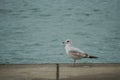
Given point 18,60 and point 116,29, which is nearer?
point 18,60

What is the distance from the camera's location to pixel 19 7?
26859 mm

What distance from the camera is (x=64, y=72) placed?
6.60m

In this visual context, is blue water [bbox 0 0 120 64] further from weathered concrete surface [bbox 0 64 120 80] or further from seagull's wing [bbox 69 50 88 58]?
weathered concrete surface [bbox 0 64 120 80]

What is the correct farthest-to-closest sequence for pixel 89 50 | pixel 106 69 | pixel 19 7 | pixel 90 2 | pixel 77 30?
pixel 90 2
pixel 19 7
pixel 77 30
pixel 89 50
pixel 106 69

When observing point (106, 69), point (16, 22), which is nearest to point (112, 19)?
point (16, 22)

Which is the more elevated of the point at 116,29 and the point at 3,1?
the point at 3,1

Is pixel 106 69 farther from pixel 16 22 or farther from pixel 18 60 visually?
pixel 16 22

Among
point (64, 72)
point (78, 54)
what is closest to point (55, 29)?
point (78, 54)

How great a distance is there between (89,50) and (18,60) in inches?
139

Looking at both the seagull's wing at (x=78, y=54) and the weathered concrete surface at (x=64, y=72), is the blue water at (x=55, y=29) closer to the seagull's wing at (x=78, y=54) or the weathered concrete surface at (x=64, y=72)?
the seagull's wing at (x=78, y=54)

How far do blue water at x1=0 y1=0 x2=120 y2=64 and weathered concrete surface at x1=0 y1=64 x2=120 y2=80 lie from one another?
30.3 feet

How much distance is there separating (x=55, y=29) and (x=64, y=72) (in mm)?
16662

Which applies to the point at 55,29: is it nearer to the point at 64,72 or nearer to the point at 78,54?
the point at 78,54

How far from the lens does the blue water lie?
1822cm
